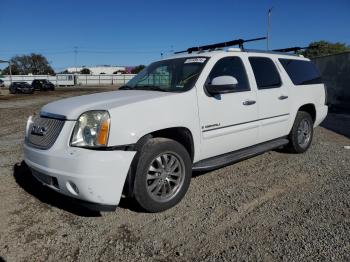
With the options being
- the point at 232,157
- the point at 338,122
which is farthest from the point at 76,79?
the point at 232,157

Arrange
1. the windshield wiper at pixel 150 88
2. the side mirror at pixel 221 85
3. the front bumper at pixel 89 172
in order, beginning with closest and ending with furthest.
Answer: the front bumper at pixel 89 172
the side mirror at pixel 221 85
the windshield wiper at pixel 150 88

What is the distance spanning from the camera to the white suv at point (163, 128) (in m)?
3.46

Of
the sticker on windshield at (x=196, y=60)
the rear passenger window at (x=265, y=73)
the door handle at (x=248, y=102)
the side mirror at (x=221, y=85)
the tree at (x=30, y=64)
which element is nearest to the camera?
the side mirror at (x=221, y=85)

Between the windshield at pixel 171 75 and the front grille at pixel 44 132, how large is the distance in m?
1.40

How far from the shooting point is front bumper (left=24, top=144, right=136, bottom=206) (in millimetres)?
3361

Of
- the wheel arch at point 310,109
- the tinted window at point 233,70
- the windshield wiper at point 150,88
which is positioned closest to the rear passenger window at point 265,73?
the tinted window at point 233,70

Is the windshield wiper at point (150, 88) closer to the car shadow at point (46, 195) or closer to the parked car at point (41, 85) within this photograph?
the car shadow at point (46, 195)

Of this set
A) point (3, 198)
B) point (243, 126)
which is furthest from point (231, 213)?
point (3, 198)

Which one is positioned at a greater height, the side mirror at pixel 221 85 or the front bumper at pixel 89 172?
the side mirror at pixel 221 85

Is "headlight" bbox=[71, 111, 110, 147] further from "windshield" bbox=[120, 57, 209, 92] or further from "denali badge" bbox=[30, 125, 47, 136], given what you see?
"windshield" bbox=[120, 57, 209, 92]

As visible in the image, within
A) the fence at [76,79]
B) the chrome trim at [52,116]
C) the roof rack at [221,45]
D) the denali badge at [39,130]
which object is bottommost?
the denali badge at [39,130]

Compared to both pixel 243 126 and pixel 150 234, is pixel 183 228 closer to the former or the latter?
pixel 150 234

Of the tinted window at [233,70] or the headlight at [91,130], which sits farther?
the tinted window at [233,70]

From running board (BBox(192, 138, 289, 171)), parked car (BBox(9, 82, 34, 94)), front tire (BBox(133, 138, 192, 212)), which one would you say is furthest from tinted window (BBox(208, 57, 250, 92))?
parked car (BBox(9, 82, 34, 94))
